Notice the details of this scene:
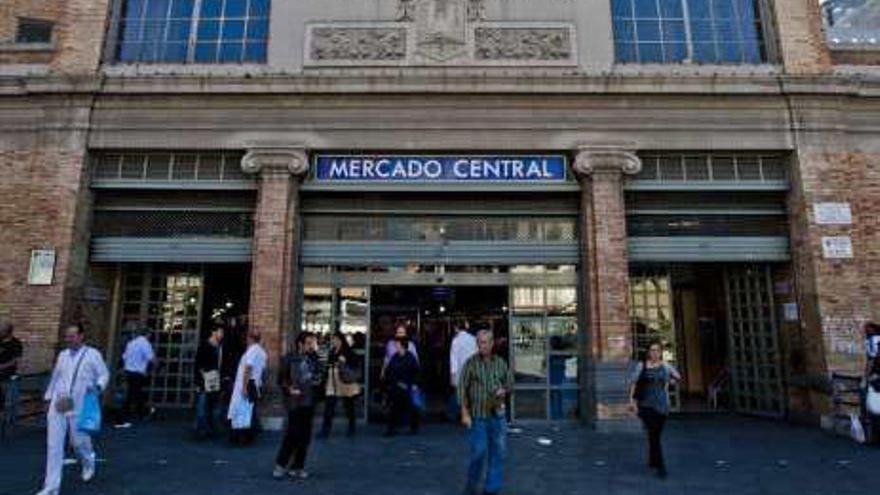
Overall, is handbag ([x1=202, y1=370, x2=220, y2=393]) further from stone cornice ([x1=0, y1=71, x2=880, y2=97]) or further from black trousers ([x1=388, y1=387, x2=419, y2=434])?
stone cornice ([x1=0, y1=71, x2=880, y2=97])

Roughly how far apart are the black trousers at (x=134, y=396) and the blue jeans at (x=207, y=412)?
2.02 m

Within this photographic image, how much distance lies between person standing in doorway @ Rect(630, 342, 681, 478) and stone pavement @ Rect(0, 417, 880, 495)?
0.28 m

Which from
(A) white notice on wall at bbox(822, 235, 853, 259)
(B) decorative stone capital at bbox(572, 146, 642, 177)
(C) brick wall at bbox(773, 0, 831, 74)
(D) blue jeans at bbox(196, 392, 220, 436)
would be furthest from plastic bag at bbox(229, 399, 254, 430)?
(C) brick wall at bbox(773, 0, 831, 74)

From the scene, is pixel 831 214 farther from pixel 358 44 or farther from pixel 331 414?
pixel 331 414

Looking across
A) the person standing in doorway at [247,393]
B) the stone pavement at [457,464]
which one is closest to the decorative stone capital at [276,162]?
the person standing in doorway at [247,393]

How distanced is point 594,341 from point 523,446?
2566 mm

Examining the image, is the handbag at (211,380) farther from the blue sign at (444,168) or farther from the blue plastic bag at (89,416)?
the blue sign at (444,168)

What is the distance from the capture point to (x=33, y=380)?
10.7m

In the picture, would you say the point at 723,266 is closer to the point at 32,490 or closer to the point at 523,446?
the point at 523,446

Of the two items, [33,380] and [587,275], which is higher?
[587,275]

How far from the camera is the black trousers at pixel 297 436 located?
7281 mm

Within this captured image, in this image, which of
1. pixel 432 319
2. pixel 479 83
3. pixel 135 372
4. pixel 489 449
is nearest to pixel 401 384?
pixel 432 319

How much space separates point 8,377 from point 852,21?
17.4 metres

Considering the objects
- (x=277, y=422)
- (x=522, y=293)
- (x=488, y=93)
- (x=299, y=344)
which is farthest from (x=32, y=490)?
(x=488, y=93)
